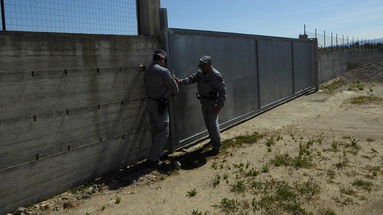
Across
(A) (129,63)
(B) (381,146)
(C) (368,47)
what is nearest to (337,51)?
(C) (368,47)

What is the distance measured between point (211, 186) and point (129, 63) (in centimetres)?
222

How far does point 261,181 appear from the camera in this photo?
5.03 meters

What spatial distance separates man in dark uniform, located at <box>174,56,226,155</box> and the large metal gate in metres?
0.34

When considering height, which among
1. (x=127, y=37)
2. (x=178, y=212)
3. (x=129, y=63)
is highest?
(x=127, y=37)

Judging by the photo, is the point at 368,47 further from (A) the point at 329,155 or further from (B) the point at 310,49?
(A) the point at 329,155

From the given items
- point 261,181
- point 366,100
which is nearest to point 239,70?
point 261,181

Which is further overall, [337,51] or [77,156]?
[337,51]

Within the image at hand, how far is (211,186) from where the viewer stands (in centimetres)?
496

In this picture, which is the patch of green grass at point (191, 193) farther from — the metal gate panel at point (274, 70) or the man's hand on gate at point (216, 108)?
the metal gate panel at point (274, 70)

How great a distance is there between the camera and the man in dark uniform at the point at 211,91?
648 centimetres

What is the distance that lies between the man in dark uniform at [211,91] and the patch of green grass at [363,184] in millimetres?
2422

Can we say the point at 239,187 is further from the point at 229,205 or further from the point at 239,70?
the point at 239,70

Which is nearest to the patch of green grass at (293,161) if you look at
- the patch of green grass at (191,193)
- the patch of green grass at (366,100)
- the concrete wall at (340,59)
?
the patch of green grass at (191,193)

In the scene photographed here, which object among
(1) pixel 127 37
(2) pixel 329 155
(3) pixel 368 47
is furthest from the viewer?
(3) pixel 368 47
